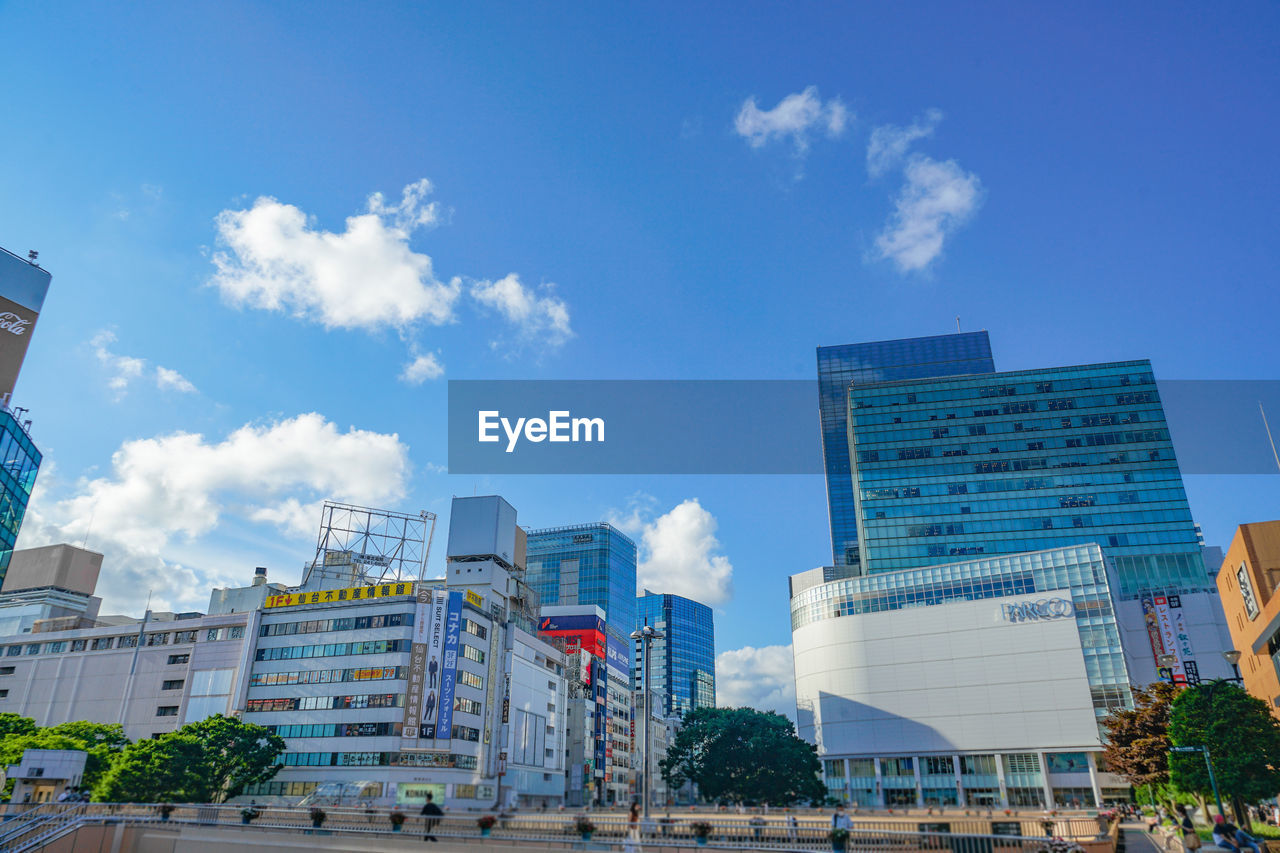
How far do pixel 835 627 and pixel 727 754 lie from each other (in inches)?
1191

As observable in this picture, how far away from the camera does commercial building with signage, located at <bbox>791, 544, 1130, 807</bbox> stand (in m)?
96.4

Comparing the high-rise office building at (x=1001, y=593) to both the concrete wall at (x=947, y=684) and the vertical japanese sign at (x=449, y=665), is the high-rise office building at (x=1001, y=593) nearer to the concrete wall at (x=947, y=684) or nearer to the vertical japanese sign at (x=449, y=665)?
the concrete wall at (x=947, y=684)

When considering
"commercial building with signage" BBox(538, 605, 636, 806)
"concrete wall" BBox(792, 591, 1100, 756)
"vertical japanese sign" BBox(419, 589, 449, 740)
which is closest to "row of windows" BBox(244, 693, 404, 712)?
"vertical japanese sign" BBox(419, 589, 449, 740)

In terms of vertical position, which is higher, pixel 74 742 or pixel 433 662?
pixel 433 662

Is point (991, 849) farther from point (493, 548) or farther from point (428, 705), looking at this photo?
point (493, 548)

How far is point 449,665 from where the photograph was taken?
8100 cm

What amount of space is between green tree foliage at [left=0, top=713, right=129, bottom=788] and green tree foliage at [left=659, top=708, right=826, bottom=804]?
55.5 m

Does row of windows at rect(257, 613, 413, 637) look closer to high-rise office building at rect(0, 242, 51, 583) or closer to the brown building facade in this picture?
high-rise office building at rect(0, 242, 51, 583)

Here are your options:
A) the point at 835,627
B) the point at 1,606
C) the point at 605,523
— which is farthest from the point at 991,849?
the point at 605,523

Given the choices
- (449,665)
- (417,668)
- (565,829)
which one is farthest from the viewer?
(449,665)

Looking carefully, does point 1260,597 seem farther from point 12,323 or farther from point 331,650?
point 12,323

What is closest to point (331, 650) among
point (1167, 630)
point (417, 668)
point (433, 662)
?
point (417, 668)

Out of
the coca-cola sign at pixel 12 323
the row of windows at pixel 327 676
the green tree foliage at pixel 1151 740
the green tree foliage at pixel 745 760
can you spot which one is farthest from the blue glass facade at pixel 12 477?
the green tree foliage at pixel 1151 740

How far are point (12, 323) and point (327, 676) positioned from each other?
4474 centimetres
